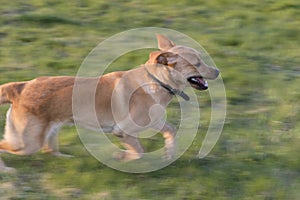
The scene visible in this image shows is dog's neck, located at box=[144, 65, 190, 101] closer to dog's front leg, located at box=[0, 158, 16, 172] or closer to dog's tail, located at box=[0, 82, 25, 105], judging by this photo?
dog's tail, located at box=[0, 82, 25, 105]

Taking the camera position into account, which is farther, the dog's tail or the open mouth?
the open mouth

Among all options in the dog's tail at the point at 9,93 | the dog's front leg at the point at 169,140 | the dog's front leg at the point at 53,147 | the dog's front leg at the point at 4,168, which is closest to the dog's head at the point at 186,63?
the dog's front leg at the point at 169,140

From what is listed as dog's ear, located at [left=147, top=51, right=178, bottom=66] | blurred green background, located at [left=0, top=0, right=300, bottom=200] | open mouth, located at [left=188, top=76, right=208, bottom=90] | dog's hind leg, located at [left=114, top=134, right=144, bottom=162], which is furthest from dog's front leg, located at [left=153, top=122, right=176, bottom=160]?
dog's ear, located at [left=147, top=51, right=178, bottom=66]

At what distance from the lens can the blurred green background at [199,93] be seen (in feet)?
19.6

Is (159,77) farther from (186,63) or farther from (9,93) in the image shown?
(9,93)

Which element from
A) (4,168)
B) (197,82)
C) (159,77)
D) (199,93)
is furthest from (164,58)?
(199,93)

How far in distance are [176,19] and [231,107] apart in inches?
138

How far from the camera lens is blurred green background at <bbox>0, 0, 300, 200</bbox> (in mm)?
5980

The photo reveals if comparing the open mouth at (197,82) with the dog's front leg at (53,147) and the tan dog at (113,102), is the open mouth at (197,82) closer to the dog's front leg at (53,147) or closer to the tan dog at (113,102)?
the tan dog at (113,102)

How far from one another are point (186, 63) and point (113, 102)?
0.74m

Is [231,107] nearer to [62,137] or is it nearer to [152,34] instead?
[62,137]

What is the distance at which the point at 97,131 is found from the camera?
6.78 m

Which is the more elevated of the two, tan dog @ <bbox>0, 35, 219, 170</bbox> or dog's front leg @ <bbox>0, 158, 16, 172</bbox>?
tan dog @ <bbox>0, 35, 219, 170</bbox>

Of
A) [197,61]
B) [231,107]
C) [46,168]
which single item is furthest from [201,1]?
[46,168]
